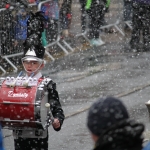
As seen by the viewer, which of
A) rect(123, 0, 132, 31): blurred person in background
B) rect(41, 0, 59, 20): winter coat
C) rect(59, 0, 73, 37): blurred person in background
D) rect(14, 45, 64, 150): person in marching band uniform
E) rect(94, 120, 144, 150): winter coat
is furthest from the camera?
rect(123, 0, 132, 31): blurred person in background

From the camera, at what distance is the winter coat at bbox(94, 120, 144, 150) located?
407cm

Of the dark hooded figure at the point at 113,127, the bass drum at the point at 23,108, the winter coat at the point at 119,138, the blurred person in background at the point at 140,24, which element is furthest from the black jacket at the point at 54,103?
the blurred person in background at the point at 140,24

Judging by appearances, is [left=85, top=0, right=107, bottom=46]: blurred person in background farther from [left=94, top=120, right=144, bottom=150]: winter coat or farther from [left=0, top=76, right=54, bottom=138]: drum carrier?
[left=94, top=120, right=144, bottom=150]: winter coat

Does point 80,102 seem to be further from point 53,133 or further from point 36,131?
point 36,131

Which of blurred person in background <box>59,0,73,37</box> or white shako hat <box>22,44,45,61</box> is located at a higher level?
white shako hat <box>22,44,45,61</box>

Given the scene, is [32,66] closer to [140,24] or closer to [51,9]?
[51,9]

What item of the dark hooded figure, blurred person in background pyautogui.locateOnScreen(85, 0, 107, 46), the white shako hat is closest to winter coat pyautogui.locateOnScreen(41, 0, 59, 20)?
blurred person in background pyautogui.locateOnScreen(85, 0, 107, 46)

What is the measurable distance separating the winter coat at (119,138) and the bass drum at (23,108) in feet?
9.17

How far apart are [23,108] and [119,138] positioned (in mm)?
2892

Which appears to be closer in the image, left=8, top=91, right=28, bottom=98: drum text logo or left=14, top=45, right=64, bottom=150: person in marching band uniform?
left=8, top=91, right=28, bottom=98: drum text logo

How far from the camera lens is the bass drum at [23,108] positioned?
6.87m

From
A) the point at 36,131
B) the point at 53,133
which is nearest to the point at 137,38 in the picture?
the point at 53,133

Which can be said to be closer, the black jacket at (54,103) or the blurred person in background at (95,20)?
the black jacket at (54,103)

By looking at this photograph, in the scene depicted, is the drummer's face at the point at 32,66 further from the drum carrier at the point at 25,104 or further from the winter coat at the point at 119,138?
the winter coat at the point at 119,138
